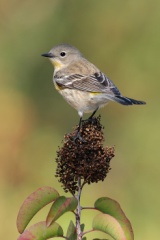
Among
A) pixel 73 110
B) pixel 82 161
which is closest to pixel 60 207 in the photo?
pixel 82 161

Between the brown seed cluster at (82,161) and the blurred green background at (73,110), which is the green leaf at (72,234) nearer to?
the brown seed cluster at (82,161)

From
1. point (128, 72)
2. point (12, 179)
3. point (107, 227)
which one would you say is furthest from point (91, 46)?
point (107, 227)

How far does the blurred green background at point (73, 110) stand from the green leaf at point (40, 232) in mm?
3505

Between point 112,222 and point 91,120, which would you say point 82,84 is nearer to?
point 91,120

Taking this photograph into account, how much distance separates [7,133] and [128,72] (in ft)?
5.83

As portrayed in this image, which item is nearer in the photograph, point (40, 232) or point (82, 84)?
point (40, 232)

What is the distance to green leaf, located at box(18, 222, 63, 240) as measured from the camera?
10.0 feet

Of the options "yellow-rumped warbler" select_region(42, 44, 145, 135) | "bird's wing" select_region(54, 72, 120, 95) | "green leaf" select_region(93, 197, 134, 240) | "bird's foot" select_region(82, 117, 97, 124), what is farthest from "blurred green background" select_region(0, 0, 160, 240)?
"green leaf" select_region(93, 197, 134, 240)

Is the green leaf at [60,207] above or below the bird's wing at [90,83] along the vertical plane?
below

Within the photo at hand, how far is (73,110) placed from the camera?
8.31 metres

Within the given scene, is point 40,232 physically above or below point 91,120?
below

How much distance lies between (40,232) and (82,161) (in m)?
0.44

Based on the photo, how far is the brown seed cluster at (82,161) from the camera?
3.34 metres

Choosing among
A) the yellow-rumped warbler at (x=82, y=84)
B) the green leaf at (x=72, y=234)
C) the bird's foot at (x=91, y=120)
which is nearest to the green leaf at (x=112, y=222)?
the green leaf at (x=72, y=234)
